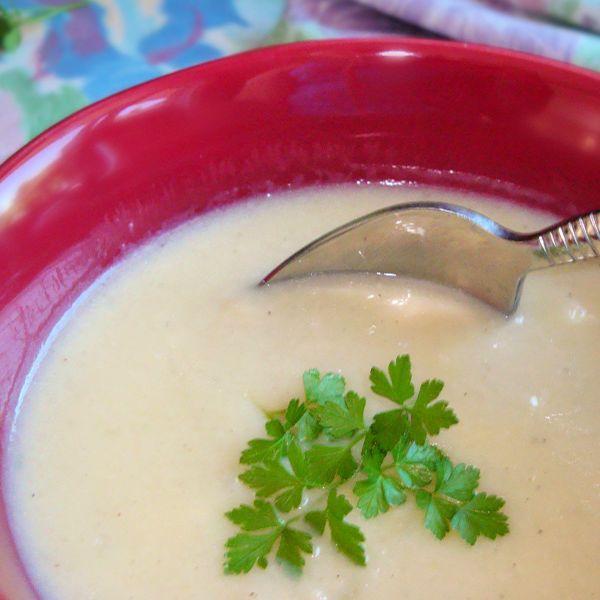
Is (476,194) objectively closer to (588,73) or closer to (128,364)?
(588,73)

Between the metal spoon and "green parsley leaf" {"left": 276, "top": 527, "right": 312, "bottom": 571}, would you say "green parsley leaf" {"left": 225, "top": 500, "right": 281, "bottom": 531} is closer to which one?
"green parsley leaf" {"left": 276, "top": 527, "right": 312, "bottom": 571}

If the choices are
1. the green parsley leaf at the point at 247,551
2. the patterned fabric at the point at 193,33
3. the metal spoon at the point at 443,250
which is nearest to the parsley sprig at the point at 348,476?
the green parsley leaf at the point at 247,551

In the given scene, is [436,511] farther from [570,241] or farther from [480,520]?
[570,241]

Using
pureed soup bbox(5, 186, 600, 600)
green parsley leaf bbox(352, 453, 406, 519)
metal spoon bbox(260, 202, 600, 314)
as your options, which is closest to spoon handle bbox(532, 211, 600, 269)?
metal spoon bbox(260, 202, 600, 314)

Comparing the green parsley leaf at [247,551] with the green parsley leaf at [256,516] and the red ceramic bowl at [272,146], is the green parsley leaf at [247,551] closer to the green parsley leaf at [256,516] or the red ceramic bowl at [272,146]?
the green parsley leaf at [256,516]

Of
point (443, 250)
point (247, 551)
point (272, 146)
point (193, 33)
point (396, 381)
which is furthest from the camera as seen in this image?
point (193, 33)

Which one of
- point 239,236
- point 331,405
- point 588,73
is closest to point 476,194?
point 588,73

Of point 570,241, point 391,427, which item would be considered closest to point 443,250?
point 570,241
